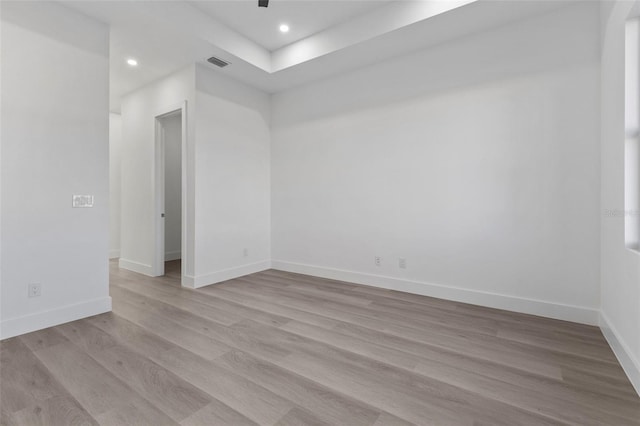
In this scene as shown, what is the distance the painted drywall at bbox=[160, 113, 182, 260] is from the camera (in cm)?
559

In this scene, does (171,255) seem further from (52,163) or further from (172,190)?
(52,163)

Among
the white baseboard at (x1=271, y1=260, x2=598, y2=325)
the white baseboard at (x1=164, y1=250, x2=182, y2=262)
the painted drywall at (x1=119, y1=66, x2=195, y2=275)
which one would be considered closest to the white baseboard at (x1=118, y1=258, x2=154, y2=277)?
the painted drywall at (x1=119, y1=66, x2=195, y2=275)

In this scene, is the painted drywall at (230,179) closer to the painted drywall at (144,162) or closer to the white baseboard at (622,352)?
the painted drywall at (144,162)

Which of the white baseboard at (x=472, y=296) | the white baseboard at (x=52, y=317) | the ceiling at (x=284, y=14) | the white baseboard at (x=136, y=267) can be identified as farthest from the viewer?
the white baseboard at (x=136, y=267)

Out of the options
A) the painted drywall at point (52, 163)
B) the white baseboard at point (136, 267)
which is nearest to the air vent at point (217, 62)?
the painted drywall at point (52, 163)

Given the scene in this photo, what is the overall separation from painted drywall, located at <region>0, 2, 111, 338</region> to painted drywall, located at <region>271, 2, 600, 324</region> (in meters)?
2.51

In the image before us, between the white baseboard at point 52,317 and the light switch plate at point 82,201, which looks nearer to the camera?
the white baseboard at point 52,317

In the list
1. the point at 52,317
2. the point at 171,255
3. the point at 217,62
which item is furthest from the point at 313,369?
the point at 171,255

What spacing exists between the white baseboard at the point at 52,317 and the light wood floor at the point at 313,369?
3.4 inches

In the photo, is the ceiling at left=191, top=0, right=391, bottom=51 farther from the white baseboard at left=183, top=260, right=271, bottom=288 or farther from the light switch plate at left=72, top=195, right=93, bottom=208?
the white baseboard at left=183, top=260, right=271, bottom=288

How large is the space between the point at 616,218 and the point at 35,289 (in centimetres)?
460

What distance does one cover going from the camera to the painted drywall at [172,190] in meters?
5.59

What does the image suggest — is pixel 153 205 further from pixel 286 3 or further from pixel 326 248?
pixel 286 3

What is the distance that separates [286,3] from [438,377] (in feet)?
11.9
